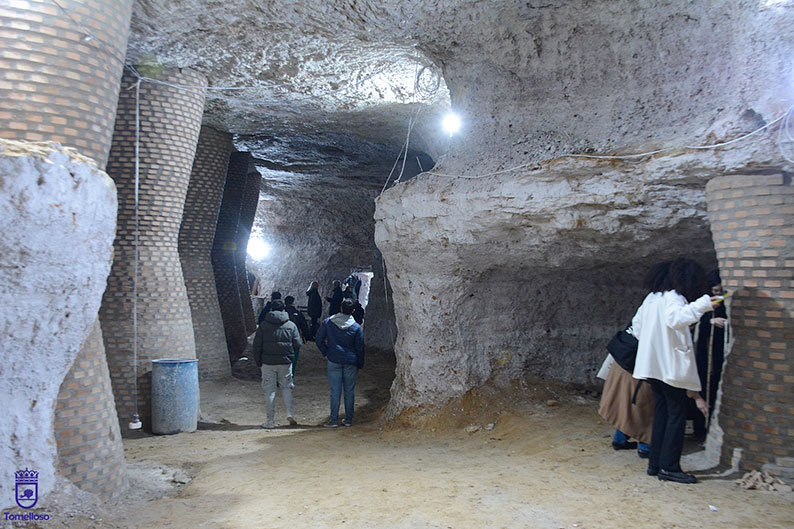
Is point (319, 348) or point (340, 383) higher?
point (319, 348)

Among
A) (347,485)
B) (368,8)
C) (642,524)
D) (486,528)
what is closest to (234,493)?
(347,485)

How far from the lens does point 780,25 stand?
4766 mm

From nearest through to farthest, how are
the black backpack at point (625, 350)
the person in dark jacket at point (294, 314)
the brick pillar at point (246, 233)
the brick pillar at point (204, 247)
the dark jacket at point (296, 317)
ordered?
the black backpack at point (625, 350)
the brick pillar at point (204, 247)
the person in dark jacket at point (294, 314)
the dark jacket at point (296, 317)
the brick pillar at point (246, 233)

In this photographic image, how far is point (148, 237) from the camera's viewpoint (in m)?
8.25

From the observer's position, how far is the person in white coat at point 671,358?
14.4 feet

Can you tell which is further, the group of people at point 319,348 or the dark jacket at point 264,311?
the dark jacket at point 264,311

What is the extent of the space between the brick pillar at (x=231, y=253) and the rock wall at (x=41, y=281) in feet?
32.3

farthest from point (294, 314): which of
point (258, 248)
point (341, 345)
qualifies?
point (258, 248)

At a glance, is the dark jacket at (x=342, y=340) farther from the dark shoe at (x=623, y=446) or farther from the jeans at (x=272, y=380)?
the dark shoe at (x=623, y=446)

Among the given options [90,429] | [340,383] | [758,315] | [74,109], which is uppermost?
[74,109]

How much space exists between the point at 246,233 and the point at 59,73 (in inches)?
448

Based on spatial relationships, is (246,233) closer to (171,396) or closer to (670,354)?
(171,396)

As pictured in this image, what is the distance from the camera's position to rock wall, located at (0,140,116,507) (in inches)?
153

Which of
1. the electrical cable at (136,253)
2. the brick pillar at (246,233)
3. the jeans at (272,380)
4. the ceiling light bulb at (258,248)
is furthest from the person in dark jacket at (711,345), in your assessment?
the ceiling light bulb at (258,248)
